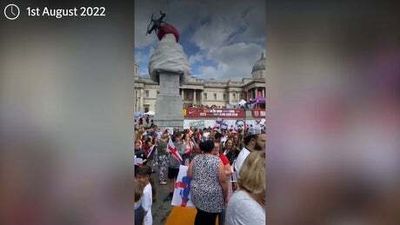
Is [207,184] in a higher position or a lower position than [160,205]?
higher

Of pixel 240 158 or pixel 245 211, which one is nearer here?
pixel 245 211

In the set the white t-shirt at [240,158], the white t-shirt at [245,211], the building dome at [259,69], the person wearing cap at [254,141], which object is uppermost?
the building dome at [259,69]

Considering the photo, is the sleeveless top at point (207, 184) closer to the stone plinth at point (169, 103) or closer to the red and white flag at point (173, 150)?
the red and white flag at point (173, 150)

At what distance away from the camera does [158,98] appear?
2.25m

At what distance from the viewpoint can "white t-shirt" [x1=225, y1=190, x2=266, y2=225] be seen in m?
1.53

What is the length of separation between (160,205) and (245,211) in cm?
87

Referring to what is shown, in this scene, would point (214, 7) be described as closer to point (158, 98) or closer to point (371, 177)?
point (158, 98)

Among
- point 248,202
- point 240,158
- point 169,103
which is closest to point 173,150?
point 169,103

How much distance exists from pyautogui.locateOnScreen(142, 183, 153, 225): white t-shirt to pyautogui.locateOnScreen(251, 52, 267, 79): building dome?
0.89 m

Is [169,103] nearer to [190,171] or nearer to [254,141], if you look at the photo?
[190,171]

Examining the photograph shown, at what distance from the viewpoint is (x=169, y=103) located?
7.42 feet

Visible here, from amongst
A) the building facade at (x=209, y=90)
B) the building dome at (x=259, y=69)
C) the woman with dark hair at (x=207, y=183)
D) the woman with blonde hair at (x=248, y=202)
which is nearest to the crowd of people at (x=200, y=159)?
the woman with dark hair at (x=207, y=183)

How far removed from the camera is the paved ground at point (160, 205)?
2.25 metres

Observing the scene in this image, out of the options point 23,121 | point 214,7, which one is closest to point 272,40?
point 214,7
